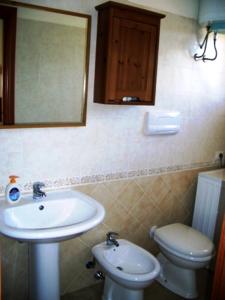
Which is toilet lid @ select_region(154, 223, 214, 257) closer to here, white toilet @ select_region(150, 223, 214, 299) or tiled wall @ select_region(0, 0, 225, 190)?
white toilet @ select_region(150, 223, 214, 299)

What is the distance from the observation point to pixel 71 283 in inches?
87.5

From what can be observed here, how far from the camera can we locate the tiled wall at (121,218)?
1.96m

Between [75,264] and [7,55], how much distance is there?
1.43m

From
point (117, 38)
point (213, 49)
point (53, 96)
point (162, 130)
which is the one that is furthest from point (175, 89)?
point (53, 96)

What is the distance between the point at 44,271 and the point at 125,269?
1.79ft

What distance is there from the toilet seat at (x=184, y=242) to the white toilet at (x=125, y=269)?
0.25 meters

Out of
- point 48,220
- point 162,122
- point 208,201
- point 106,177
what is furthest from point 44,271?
point 208,201

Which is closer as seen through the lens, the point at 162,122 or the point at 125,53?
the point at 125,53

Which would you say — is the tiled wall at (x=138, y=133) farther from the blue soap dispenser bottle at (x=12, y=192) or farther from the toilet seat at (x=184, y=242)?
the toilet seat at (x=184, y=242)

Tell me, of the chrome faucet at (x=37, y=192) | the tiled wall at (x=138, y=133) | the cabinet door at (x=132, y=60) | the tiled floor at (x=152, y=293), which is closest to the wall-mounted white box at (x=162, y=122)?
Result: the tiled wall at (x=138, y=133)

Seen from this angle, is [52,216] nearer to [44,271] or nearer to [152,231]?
[44,271]

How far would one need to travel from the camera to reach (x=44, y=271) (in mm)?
1743

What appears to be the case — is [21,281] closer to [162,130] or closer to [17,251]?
[17,251]

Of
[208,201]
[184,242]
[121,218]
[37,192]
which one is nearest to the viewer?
[37,192]
